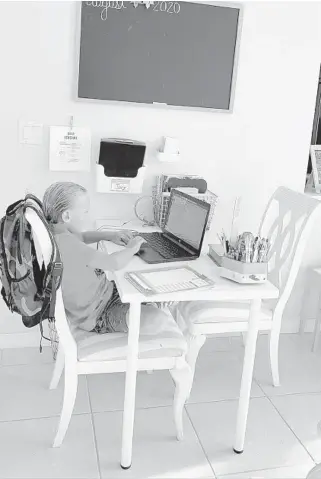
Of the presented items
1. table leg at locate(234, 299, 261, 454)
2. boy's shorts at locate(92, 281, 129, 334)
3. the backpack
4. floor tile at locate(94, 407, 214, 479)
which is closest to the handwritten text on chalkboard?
the backpack

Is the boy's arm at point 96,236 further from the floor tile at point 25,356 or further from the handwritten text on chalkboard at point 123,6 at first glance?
the handwritten text on chalkboard at point 123,6

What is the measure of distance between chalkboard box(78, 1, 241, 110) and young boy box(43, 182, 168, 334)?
0.83m

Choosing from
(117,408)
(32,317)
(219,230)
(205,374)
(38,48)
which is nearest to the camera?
(32,317)

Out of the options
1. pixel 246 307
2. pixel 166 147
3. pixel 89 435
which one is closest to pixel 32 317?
pixel 89 435

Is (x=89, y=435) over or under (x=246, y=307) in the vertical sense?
under

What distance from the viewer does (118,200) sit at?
2775mm

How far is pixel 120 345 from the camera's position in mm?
1973

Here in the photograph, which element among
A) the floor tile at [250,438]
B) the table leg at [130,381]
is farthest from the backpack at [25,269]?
the floor tile at [250,438]

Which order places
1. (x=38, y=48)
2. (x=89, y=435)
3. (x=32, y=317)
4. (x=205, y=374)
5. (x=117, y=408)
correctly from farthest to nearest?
(x=205, y=374), (x=38, y=48), (x=117, y=408), (x=89, y=435), (x=32, y=317)

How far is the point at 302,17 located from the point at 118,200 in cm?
137

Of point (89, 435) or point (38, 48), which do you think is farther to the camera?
point (38, 48)

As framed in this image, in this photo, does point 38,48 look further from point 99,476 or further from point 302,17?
point 99,476

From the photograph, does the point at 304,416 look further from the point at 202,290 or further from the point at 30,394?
the point at 30,394

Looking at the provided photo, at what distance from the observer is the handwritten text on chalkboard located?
2.48 metres
